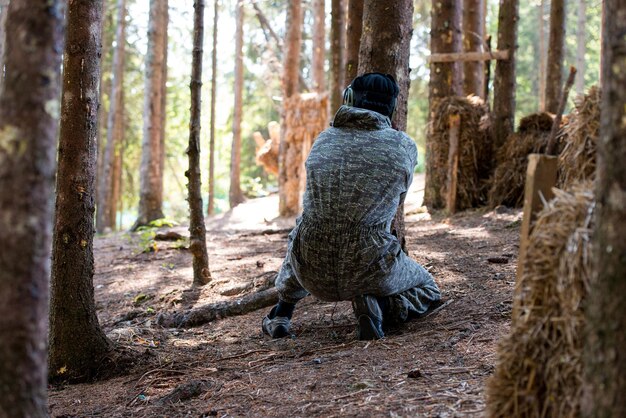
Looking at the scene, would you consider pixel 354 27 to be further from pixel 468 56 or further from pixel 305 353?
pixel 305 353

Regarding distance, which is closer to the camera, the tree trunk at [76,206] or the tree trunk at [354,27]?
the tree trunk at [76,206]

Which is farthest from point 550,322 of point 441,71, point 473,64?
point 473,64

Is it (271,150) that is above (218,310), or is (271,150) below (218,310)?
above

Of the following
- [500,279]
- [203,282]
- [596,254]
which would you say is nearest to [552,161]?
[596,254]

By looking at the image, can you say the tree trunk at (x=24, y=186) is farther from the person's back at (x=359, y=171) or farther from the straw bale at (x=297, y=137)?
the straw bale at (x=297, y=137)

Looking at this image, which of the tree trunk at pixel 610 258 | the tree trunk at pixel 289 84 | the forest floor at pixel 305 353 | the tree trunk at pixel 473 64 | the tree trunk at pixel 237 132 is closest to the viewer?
the tree trunk at pixel 610 258

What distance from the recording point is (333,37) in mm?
12070

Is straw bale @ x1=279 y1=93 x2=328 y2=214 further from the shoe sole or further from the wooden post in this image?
the shoe sole

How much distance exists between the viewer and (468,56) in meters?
11.7

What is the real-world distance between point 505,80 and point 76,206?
880cm

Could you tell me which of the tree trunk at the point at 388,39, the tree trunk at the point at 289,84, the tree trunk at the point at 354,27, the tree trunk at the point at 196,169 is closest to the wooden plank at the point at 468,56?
the tree trunk at the point at 354,27

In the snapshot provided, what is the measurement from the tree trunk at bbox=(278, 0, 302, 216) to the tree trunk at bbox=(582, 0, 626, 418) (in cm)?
1357

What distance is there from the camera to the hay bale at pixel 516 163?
10.6 m

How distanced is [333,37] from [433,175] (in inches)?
121
